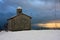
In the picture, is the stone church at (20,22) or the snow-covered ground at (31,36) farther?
the stone church at (20,22)

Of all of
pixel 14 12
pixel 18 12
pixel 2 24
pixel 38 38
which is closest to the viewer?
pixel 38 38

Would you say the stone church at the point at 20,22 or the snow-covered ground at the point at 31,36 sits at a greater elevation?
the stone church at the point at 20,22

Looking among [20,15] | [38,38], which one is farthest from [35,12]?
[38,38]

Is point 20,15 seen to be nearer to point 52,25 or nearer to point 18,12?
point 18,12

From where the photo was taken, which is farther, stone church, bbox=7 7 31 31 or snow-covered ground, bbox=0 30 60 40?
stone church, bbox=7 7 31 31

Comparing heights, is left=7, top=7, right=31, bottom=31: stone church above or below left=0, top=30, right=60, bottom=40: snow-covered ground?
above

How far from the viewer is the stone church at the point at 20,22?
5209 millimetres

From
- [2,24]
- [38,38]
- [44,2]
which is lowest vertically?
[38,38]

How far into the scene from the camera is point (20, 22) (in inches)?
217

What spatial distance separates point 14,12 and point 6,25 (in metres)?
0.54

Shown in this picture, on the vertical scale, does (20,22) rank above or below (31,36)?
above

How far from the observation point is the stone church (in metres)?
5.21

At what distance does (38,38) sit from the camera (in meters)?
3.40

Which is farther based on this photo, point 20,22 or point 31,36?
point 20,22
